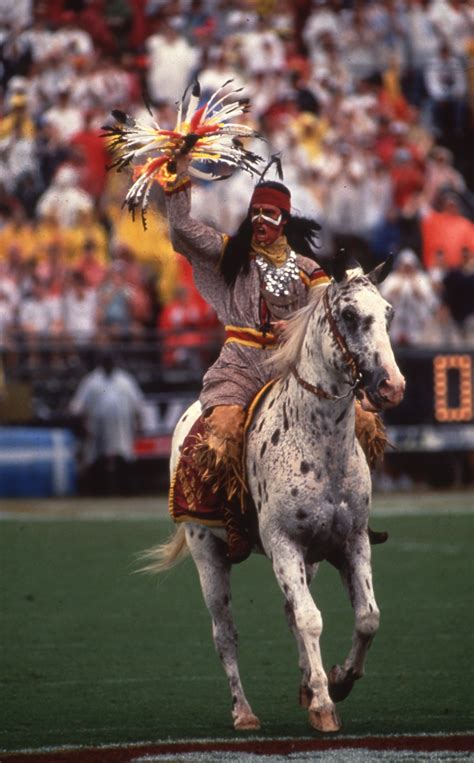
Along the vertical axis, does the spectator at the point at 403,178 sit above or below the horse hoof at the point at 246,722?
above

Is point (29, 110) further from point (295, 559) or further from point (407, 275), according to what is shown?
point (295, 559)

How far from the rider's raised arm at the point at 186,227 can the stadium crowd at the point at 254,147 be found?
28.8 feet

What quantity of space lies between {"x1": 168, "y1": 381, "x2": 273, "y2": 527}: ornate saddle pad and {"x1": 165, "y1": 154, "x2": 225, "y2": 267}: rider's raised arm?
0.67 metres

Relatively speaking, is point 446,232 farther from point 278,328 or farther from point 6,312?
point 278,328

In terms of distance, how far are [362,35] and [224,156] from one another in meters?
14.2

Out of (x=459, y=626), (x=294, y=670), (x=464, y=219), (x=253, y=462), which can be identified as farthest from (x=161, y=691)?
(x=464, y=219)

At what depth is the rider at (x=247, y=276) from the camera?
7.68 m

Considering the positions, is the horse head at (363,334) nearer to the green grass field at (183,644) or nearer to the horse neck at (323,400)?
the horse neck at (323,400)

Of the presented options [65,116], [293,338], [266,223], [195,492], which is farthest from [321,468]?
[65,116]

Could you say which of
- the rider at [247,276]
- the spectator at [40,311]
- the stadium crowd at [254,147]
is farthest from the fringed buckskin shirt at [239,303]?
the spectator at [40,311]

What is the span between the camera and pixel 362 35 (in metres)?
21.7

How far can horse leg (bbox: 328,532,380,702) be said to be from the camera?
7.00 m

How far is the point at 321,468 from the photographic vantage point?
7035 millimetres

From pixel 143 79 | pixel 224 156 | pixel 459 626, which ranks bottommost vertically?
pixel 459 626
